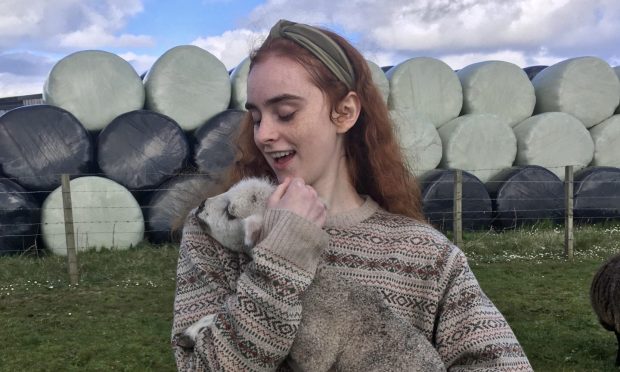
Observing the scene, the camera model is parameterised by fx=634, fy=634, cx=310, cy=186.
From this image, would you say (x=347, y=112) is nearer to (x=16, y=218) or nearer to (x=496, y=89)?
(x=16, y=218)

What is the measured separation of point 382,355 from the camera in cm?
149

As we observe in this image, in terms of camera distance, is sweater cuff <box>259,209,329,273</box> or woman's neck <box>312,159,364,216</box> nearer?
sweater cuff <box>259,209,329,273</box>

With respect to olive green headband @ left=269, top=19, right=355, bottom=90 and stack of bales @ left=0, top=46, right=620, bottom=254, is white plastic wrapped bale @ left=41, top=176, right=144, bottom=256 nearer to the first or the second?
stack of bales @ left=0, top=46, right=620, bottom=254

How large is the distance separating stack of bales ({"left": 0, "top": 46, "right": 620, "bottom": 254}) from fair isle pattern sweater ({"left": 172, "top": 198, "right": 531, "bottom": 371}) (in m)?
4.88

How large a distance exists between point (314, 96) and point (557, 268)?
7229mm

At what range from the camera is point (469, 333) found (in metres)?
1.51

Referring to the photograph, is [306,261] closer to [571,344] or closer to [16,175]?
[571,344]

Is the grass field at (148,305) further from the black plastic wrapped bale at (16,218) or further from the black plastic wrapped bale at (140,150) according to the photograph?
the black plastic wrapped bale at (140,150)

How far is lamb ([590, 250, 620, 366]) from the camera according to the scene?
4.77 metres

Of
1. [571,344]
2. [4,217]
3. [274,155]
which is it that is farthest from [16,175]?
[274,155]

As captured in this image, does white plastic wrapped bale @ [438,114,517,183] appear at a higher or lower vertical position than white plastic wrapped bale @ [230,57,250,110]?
lower

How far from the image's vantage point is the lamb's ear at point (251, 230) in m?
1.46

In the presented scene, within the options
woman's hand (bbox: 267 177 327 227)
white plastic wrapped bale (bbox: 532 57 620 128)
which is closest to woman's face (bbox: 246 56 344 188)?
woman's hand (bbox: 267 177 327 227)

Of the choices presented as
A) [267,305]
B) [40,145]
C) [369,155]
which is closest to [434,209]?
[40,145]
